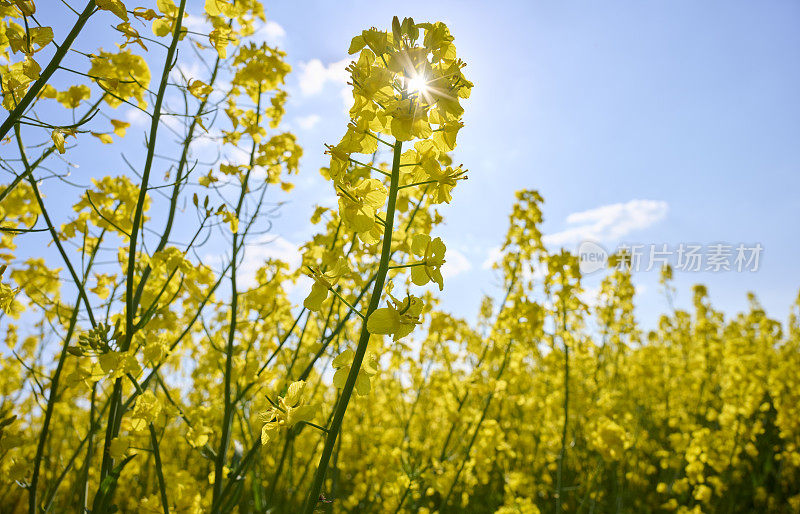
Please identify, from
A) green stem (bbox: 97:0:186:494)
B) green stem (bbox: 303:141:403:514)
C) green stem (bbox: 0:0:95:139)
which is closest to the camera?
green stem (bbox: 303:141:403:514)

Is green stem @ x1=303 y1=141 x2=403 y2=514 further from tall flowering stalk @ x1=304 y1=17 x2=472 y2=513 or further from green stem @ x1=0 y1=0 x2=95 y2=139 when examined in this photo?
green stem @ x1=0 y1=0 x2=95 y2=139

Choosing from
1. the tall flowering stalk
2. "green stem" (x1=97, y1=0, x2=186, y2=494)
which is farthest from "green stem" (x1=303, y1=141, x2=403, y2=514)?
"green stem" (x1=97, y1=0, x2=186, y2=494)

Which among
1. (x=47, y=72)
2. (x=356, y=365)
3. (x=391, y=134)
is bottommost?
(x=356, y=365)

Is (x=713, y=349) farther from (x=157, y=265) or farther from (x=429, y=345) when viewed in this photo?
(x=157, y=265)

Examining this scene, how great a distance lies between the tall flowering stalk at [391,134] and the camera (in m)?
1.17

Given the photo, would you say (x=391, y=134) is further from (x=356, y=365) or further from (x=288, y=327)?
(x=288, y=327)

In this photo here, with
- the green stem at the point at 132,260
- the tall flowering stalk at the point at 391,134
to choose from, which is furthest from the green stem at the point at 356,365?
the green stem at the point at 132,260

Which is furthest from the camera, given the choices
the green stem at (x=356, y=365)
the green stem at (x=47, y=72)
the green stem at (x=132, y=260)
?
the green stem at (x=132, y=260)

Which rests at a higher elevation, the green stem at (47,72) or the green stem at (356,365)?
the green stem at (47,72)

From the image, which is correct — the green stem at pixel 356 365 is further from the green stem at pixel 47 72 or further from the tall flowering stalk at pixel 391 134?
the green stem at pixel 47 72

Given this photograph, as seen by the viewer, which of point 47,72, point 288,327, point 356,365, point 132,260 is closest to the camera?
point 356,365

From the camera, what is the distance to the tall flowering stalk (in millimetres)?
1169

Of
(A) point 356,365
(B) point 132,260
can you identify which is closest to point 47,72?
(B) point 132,260

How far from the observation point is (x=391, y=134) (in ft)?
4.02
